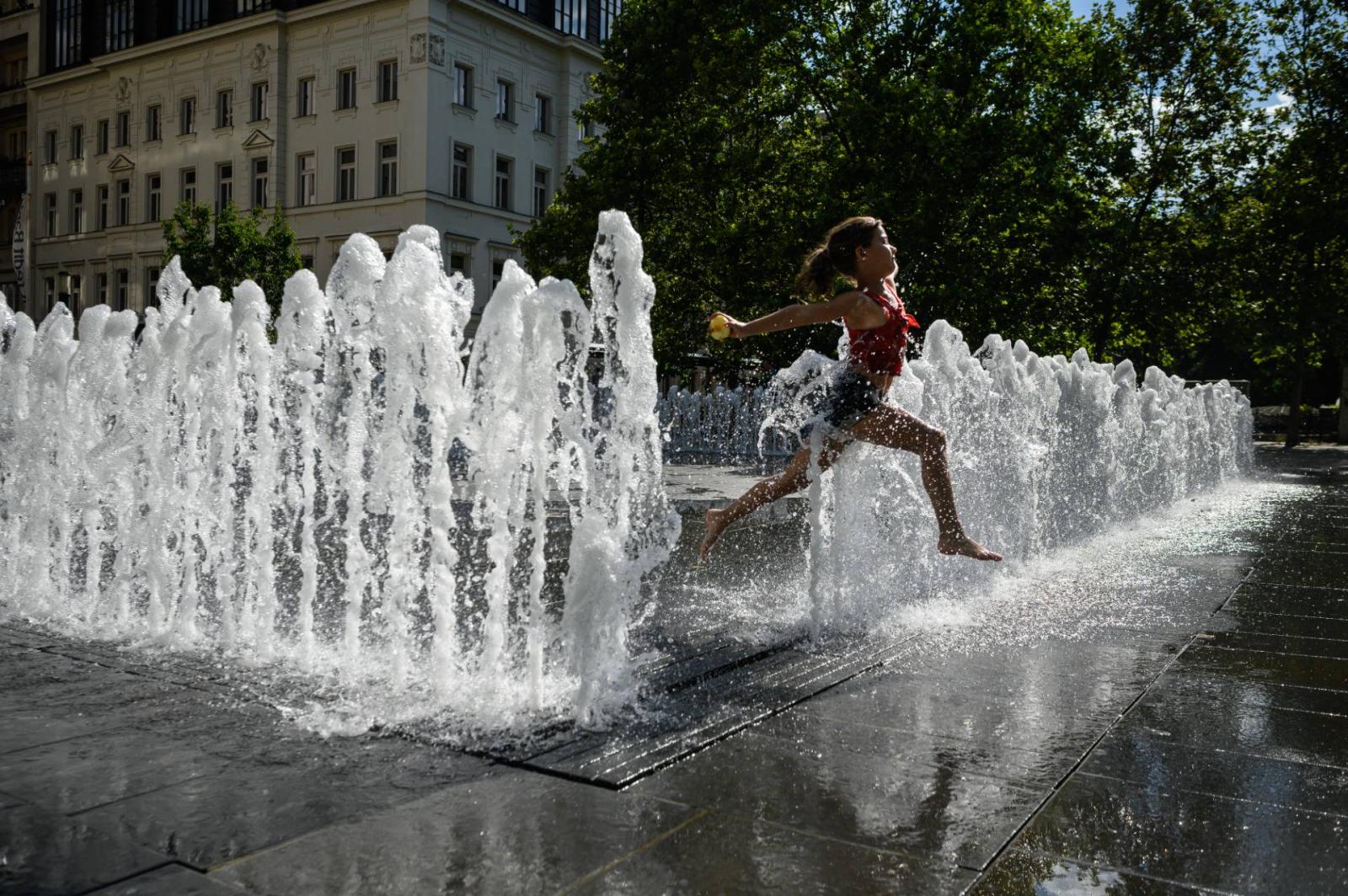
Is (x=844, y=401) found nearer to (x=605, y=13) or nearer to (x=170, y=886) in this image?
(x=170, y=886)

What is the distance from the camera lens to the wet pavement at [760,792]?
238 centimetres

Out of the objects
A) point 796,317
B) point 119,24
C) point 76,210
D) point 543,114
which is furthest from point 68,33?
point 796,317

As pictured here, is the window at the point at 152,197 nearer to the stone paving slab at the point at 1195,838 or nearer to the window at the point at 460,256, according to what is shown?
the window at the point at 460,256

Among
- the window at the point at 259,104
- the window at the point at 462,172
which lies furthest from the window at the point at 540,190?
the window at the point at 259,104

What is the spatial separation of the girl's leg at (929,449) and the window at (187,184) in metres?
42.6

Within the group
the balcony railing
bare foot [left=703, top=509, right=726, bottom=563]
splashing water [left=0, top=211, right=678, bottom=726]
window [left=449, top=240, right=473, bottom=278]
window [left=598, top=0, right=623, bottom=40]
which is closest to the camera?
splashing water [left=0, top=211, right=678, bottom=726]

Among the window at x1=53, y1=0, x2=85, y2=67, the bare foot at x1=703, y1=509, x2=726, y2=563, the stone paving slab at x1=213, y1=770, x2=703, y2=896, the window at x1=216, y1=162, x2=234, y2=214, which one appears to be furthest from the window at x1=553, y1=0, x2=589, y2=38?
the stone paving slab at x1=213, y1=770, x2=703, y2=896

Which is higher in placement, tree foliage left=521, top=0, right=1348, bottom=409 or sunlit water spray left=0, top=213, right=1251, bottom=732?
tree foliage left=521, top=0, right=1348, bottom=409

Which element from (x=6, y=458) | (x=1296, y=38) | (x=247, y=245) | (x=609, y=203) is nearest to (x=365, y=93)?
(x=247, y=245)

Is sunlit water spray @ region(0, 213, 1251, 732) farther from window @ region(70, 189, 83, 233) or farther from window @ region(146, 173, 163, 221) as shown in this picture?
window @ region(70, 189, 83, 233)

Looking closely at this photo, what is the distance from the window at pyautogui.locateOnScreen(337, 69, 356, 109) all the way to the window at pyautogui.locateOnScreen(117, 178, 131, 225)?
12.0 m

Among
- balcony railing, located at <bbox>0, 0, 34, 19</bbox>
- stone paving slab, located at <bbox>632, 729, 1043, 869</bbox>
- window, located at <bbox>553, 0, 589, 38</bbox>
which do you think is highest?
balcony railing, located at <bbox>0, 0, 34, 19</bbox>

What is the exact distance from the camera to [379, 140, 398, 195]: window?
38.0m

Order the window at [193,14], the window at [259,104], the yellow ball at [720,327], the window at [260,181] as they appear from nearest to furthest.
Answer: the yellow ball at [720,327] → the window at [259,104] → the window at [260,181] → the window at [193,14]
